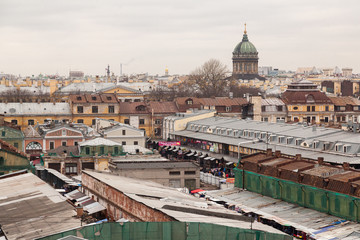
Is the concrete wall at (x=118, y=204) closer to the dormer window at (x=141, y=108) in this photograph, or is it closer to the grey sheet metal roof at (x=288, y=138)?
the grey sheet metal roof at (x=288, y=138)

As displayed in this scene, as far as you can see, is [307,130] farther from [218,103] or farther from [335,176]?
[218,103]

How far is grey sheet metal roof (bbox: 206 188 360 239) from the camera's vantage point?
3486 cm

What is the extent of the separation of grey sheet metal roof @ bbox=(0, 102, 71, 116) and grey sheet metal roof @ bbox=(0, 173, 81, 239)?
52.0 metres

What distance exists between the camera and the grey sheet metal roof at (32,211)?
25531 mm

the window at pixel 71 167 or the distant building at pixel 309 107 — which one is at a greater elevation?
the distant building at pixel 309 107

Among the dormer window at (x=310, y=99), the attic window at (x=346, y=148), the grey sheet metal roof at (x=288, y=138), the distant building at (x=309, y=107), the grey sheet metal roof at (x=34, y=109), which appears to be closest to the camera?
the attic window at (x=346, y=148)

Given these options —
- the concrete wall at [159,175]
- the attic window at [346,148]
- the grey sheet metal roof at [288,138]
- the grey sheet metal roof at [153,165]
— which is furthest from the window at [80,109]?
the attic window at [346,148]

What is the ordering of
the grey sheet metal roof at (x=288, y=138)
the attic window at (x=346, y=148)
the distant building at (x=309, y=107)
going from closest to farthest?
the attic window at (x=346, y=148) < the grey sheet metal roof at (x=288, y=138) < the distant building at (x=309, y=107)

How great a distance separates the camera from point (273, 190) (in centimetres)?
4312

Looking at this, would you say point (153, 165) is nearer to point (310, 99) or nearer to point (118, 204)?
point (118, 204)

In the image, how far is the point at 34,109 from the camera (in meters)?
88.6

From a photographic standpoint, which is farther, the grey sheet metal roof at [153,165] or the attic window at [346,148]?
the attic window at [346,148]

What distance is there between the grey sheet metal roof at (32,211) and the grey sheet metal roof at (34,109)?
52.0 metres

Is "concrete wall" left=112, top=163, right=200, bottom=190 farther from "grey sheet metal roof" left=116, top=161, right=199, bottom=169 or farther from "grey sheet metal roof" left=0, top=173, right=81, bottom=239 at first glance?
"grey sheet metal roof" left=0, top=173, right=81, bottom=239
